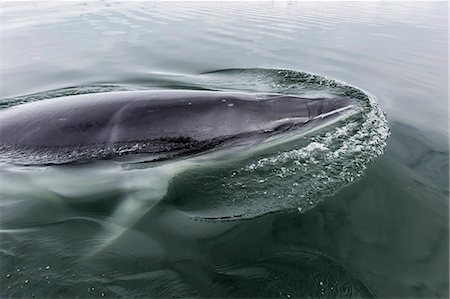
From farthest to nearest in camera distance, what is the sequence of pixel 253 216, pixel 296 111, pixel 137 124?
pixel 296 111 < pixel 137 124 < pixel 253 216

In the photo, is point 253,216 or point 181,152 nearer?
point 253,216

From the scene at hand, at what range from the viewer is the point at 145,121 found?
714 centimetres

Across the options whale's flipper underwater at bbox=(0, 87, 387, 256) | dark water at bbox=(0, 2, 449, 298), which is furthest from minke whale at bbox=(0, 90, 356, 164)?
dark water at bbox=(0, 2, 449, 298)

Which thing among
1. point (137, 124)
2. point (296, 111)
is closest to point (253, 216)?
point (137, 124)

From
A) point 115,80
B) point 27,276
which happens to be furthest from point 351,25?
point 27,276

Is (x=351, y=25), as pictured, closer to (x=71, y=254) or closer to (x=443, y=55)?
(x=443, y=55)

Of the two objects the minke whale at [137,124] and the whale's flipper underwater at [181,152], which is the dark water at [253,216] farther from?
the minke whale at [137,124]

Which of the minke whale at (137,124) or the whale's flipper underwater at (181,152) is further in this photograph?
the minke whale at (137,124)

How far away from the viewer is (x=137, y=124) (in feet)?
23.3

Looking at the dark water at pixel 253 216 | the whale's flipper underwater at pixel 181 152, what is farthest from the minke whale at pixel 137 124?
the dark water at pixel 253 216

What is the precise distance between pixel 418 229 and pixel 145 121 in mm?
4385

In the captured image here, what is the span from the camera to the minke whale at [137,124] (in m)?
6.95

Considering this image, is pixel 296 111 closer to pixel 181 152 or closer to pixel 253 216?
pixel 181 152

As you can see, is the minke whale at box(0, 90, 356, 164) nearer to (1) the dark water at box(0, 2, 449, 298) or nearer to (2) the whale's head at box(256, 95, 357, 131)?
(2) the whale's head at box(256, 95, 357, 131)
